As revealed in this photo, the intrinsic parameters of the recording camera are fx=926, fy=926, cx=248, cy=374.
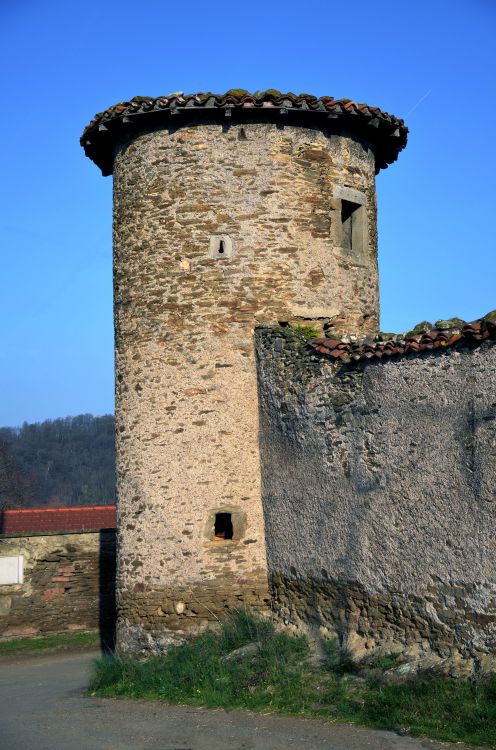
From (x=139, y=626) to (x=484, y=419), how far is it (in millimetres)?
5587

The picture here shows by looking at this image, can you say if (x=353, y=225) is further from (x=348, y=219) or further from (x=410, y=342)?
(x=410, y=342)

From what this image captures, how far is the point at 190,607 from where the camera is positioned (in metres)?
11.5

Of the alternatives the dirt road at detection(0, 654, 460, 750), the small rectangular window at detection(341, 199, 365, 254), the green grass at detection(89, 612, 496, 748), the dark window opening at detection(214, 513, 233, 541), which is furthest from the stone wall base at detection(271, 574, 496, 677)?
the small rectangular window at detection(341, 199, 365, 254)

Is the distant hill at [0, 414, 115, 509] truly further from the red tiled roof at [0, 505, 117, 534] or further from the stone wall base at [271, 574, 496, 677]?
the stone wall base at [271, 574, 496, 677]

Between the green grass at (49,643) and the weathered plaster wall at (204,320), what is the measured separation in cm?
432

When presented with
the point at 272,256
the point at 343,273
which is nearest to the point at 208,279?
the point at 272,256

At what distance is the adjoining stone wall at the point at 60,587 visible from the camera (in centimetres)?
1670

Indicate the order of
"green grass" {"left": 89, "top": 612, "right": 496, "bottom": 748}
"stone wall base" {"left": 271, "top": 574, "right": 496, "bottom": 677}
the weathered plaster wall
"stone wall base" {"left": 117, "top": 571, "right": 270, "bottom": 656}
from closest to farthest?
"green grass" {"left": 89, "top": 612, "right": 496, "bottom": 748} < "stone wall base" {"left": 271, "top": 574, "right": 496, "bottom": 677} < "stone wall base" {"left": 117, "top": 571, "right": 270, "bottom": 656} < the weathered plaster wall

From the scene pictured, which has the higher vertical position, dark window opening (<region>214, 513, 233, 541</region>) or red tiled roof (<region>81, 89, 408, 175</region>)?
red tiled roof (<region>81, 89, 408, 175</region>)

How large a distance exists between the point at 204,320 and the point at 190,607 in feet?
11.8

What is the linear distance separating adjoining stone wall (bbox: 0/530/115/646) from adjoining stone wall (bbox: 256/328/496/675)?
263 inches

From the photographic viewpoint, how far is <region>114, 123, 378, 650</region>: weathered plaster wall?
1159 cm

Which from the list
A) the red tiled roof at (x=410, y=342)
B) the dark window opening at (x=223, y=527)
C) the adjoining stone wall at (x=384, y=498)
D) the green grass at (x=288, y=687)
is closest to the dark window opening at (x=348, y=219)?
the adjoining stone wall at (x=384, y=498)

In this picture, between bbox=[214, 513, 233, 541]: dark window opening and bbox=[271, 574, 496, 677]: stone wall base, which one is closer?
bbox=[271, 574, 496, 677]: stone wall base
